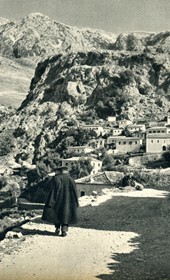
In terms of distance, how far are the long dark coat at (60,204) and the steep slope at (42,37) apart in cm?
15345

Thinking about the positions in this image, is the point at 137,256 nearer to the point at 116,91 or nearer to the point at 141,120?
the point at 141,120

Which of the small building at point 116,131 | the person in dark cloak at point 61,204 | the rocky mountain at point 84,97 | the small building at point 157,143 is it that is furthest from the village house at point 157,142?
the person in dark cloak at point 61,204

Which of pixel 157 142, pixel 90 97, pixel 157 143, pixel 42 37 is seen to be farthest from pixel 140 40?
pixel 42 37

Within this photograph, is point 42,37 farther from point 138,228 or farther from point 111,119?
point 138,228

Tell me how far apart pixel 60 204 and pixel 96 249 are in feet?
5.05

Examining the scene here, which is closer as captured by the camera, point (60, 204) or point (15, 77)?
point (60, 204)

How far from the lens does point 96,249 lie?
33.0ft

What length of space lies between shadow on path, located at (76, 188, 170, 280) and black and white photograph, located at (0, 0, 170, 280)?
24 millimetres

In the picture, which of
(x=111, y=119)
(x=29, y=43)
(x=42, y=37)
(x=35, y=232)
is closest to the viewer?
(x=35, y=232)

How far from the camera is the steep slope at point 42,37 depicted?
172 metres

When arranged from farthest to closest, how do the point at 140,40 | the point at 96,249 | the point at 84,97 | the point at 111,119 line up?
the point at 140,40 → the point at 84,97 → the point at 111,119 → the point at 96,249

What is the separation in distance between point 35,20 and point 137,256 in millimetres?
165431

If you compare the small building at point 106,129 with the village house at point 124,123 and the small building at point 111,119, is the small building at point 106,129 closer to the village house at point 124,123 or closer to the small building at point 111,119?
the village house at point 124,123

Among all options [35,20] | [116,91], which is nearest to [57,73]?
[116,91]
